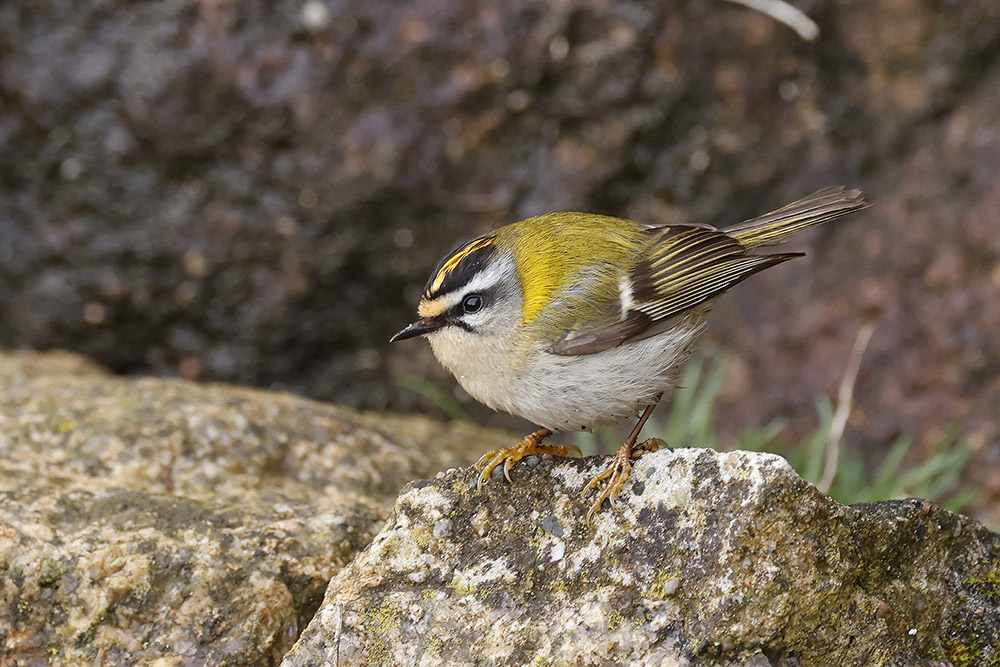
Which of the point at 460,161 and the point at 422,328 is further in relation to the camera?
the point at 460,161

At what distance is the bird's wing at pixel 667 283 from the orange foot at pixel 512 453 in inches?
12.8

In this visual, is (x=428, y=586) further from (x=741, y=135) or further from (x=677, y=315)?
(x=741, y=135)

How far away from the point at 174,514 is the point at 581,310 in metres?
1.52

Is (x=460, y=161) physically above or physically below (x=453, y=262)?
above

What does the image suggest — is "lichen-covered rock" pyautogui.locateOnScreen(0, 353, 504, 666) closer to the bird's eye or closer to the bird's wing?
the bird's eye

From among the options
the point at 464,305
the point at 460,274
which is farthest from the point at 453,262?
the point at 464,305

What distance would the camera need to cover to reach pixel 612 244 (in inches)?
142

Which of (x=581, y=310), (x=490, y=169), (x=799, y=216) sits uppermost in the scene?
(x=490, y=169)

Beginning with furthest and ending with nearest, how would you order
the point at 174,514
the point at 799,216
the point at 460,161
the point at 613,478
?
1. the point at 460,161
2. the point at 799,216
3. the point at 174,514
4. the point at 613,478

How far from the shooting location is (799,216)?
357 cm

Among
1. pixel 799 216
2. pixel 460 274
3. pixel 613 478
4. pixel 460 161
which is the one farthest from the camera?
pixel 460 161

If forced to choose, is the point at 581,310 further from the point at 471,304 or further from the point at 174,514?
the point at 174,514

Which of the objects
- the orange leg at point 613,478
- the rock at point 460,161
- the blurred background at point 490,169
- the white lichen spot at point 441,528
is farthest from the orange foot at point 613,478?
the rock at point 460,161

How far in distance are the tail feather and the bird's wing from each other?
0.09 metres
